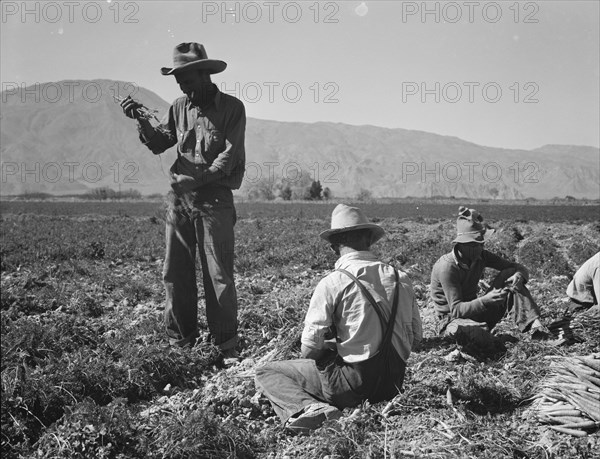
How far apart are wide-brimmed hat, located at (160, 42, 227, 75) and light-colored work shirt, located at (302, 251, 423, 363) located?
2.16 meters

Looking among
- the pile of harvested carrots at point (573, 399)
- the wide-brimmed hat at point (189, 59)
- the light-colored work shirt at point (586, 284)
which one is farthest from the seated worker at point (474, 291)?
the wide-brimmed hat at point (189, 59)

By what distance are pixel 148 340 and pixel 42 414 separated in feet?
4.61

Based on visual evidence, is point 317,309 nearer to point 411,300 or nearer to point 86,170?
point 411,300

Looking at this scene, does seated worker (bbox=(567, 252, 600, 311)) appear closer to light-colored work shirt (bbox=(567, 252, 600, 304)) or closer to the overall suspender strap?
light-colored work shirt (bbox=(567, 252, 600, 304))

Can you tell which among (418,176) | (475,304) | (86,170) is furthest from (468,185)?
(475,304)

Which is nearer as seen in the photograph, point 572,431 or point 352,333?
point 572,431

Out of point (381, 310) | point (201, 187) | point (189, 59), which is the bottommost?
point (381, 310)

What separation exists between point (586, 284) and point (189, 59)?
437 cm

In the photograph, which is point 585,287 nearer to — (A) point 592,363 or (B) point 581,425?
(A) point 592,363

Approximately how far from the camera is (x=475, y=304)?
473 cm

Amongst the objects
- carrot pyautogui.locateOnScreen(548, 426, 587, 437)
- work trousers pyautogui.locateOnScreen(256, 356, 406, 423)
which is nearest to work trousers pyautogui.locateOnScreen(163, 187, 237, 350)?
work trousers pyautogui.locateOnScreen(256, 356, 406, 423)

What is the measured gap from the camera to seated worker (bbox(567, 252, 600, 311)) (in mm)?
5297

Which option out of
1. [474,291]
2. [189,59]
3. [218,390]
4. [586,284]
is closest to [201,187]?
[189,59]

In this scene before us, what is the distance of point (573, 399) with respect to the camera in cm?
307
